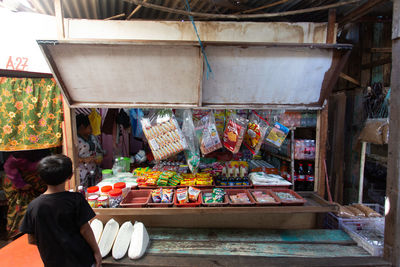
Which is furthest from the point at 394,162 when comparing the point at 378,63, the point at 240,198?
the point at 378,63

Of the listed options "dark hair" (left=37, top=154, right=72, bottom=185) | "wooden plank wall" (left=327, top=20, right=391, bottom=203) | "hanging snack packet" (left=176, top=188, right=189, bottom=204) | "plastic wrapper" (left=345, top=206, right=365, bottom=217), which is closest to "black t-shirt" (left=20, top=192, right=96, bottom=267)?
"dark hair" (left=37, top=154, right=72, bottom=185)

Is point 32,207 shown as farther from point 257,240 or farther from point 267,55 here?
point 267,55

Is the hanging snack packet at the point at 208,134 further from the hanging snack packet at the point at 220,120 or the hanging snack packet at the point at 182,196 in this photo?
the hanging snack packet at the point at 182,196

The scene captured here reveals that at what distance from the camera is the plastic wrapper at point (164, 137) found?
2.34 m

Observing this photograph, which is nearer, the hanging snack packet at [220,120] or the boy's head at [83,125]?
the hanging snack packet at [220,120]

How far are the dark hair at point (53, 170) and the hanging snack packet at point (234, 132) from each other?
1759 millimetres

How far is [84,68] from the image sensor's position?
2037 mm

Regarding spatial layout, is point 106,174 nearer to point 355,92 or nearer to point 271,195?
point 271,195

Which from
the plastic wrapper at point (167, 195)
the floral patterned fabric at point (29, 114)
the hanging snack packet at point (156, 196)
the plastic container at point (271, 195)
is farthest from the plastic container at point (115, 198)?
the plastic container at point (271, 195)

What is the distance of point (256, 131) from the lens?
8.05 ft

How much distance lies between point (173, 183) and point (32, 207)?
54.8 inches

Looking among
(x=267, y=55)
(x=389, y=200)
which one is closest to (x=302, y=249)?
(x=389, y=200)

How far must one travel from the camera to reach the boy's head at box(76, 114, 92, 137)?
10.6 feet

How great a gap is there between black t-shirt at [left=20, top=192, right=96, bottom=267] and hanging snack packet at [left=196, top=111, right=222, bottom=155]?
143cm
